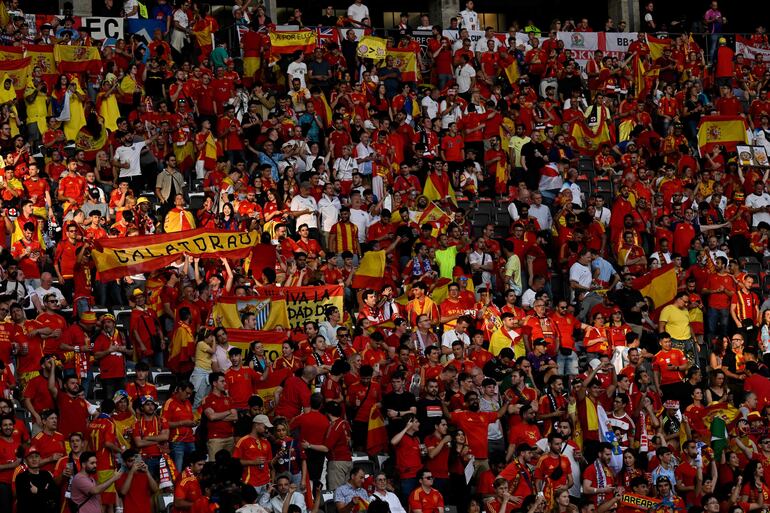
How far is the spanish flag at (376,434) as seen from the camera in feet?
63.8

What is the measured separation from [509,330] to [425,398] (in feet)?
10.3

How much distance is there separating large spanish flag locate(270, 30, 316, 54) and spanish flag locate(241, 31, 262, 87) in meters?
0.28

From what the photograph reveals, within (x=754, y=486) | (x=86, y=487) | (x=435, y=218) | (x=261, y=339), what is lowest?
(x=754, y=486)

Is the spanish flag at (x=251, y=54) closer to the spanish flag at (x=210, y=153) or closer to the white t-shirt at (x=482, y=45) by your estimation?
the spanish flag at (x=210, y=153)

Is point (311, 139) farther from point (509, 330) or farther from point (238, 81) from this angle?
point (509, 330)

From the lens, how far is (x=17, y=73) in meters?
26.7

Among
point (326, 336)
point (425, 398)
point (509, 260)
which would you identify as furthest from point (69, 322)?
point (509, 260)

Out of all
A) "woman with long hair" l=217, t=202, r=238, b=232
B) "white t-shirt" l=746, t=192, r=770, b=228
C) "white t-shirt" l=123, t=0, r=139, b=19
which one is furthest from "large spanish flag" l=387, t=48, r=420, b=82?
"woman with long hair" l=217, t=202, r=238, b=232

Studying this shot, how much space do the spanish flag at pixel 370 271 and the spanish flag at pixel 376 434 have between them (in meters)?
4.26

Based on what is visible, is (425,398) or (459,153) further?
(459,153)

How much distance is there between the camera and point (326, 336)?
21.5 m

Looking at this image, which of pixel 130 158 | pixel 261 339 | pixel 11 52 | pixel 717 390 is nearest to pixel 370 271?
pixel 261 339

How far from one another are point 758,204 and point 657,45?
6.80m

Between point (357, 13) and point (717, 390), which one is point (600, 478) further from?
point (357, 13)
